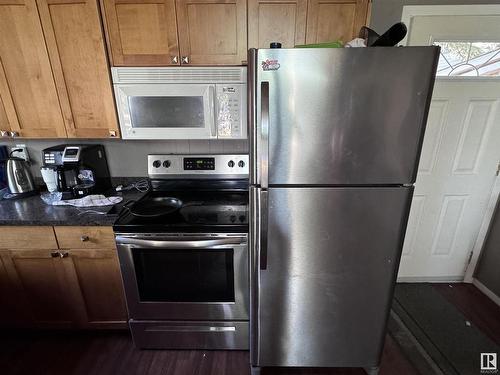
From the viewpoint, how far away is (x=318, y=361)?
1531mm

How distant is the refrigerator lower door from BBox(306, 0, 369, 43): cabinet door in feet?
3.07

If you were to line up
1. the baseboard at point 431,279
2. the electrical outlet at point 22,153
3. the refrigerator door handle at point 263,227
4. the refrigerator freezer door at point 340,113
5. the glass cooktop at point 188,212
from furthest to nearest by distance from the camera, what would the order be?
the baseboard at point 431,279 → the electrical outlet at point 22,153 → the glass cooktop at point 188,212 → the refrigerator door handle at point 263,227 → the refrigerator freezer door at point 340,113

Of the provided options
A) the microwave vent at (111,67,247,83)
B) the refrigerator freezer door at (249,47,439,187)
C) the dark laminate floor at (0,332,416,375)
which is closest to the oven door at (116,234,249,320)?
the dark laminate floor at (0,332,416,375)

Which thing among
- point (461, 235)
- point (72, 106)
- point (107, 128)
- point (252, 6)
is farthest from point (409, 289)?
point (72, 106)

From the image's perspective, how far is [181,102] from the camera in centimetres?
164

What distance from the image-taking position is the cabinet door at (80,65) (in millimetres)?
1512

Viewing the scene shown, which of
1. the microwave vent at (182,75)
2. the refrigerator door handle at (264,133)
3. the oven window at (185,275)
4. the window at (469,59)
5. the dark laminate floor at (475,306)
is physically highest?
the window at (469,59)

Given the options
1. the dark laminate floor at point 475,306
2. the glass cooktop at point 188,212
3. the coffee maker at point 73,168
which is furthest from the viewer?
the dark laminate floor at point 475,306

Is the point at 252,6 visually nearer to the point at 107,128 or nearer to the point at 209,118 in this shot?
the point at 209,118

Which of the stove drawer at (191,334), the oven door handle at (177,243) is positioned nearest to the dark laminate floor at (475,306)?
the stove drawer at (191,334)

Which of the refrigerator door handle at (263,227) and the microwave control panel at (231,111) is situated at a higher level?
the microwave control panel at (231,111)

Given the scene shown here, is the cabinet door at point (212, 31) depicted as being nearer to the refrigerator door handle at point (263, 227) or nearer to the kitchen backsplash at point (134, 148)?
the kitchen backsplash at point (134, 148)

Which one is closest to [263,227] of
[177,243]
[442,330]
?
[177,243]

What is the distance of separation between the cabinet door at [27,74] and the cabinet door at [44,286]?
2.60 feet
